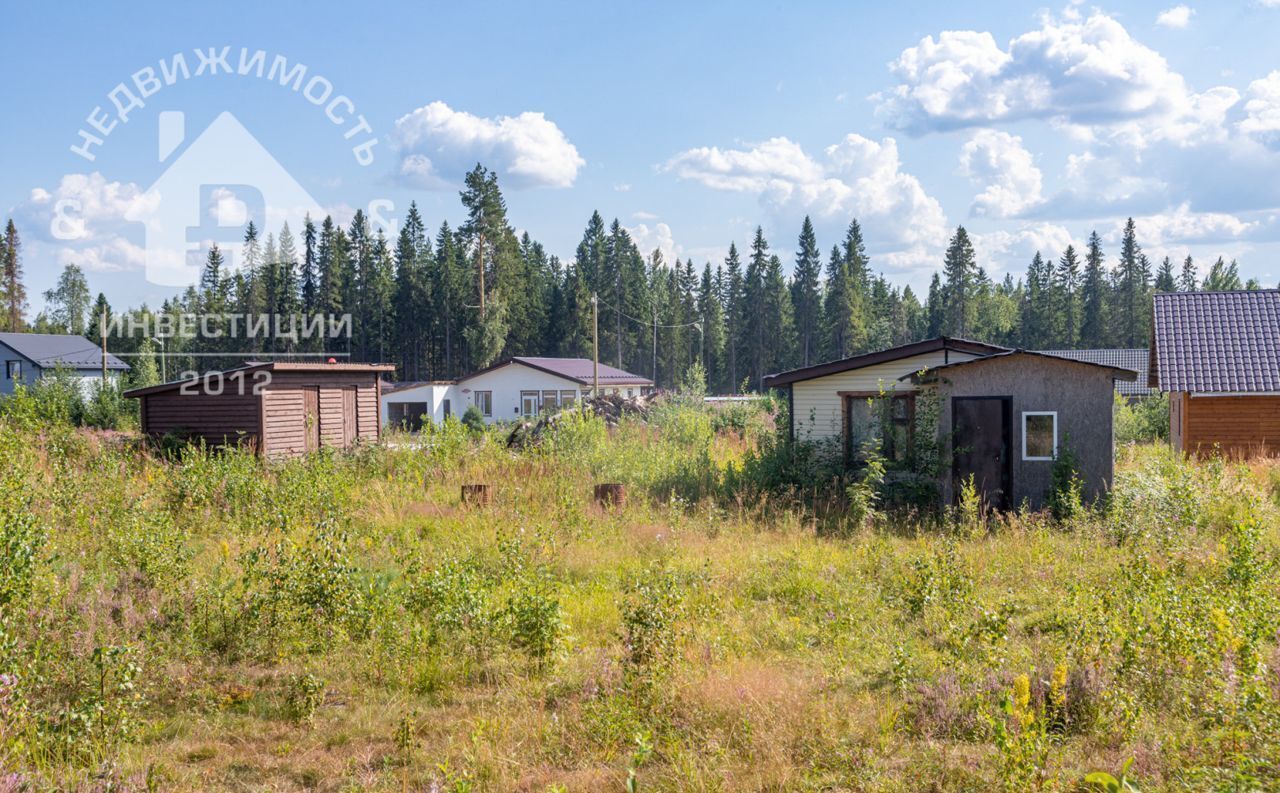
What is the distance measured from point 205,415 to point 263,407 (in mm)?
1893

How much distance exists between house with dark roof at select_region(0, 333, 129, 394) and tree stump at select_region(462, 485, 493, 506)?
42.8m

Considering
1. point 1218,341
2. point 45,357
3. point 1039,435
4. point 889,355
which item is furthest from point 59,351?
point 1218,341

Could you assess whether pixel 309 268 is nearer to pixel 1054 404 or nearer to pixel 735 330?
pixel 735 330

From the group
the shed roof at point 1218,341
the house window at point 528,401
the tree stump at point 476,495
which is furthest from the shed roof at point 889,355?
the house window at point 528,401

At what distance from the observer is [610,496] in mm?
12328

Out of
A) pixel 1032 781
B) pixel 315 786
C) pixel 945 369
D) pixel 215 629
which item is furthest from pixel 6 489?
pixel 945 369

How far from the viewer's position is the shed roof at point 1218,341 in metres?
18.5

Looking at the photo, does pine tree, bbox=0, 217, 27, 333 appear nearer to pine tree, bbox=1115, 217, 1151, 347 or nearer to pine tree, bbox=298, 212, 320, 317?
pine tree, bbox=298, 212, 320, 317

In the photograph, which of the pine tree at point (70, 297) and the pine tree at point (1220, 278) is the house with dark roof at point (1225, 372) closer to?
the pine tree at point (1220, 278)

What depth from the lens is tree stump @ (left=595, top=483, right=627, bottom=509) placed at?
12137 mm

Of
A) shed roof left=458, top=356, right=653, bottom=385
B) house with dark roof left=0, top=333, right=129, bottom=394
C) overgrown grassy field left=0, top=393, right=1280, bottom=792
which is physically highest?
house with dark roof left=0, top=333, right=129, bottom=394

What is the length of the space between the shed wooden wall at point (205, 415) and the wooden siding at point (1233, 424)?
21.4 meters

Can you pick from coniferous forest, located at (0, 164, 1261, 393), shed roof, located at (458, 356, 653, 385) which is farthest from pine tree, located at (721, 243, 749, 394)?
shed roof, located at (458, 356, 653, 385)

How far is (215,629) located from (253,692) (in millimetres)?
1227
